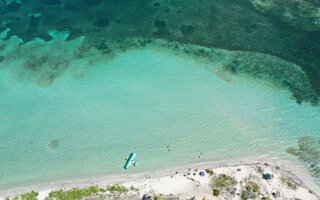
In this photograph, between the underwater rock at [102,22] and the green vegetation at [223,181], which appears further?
the underwater rock at [102,22]

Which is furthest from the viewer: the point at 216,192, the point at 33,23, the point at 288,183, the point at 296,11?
the point at 33,23

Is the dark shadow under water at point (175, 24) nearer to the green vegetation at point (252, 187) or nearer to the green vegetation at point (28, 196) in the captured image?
the green vegetation at point (252, 187)

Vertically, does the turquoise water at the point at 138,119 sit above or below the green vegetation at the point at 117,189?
above

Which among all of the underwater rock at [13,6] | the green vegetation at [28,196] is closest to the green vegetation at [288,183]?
the green vegetation at [28,196]

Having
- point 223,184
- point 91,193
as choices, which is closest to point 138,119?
point 91,193

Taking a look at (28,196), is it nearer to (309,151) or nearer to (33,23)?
(309,151)

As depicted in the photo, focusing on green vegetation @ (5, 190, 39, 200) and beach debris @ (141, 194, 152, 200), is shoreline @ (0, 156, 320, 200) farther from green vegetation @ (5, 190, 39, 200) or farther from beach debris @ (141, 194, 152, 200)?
beach debris @ (141, 194, 152, 200)
